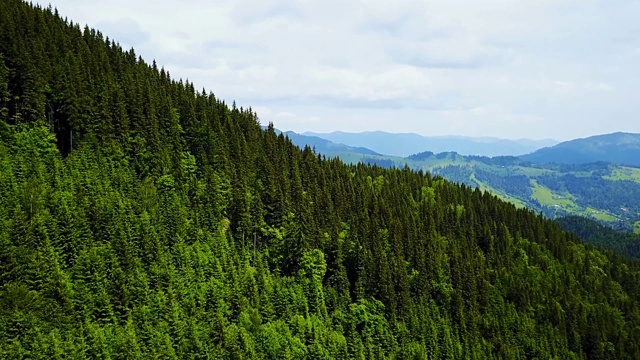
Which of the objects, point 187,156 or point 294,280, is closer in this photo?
point 294,280

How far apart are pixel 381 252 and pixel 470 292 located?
2948 centimetres

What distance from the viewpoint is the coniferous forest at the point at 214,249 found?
65.3m

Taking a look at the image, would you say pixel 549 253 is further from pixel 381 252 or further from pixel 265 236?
pixel 265 236

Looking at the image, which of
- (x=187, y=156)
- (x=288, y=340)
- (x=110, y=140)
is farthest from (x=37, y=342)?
(x=187, y=156)

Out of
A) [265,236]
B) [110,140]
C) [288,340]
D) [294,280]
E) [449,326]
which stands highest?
[110,140]

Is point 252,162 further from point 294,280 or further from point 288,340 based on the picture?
point 288,340

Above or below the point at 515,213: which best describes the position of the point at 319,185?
above

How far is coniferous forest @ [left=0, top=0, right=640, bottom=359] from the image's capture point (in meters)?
65.3

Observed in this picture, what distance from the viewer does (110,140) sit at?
92.6 meters

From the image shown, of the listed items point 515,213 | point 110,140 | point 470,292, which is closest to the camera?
point 110,140

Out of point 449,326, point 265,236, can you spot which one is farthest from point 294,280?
point 449,326

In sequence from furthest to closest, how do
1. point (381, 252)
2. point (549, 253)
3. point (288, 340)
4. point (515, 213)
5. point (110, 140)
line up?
point (515, 213) < point (549, 253) < point (381, 252) < point (110, 140) < point (288, 340)

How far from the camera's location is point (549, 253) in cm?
15875

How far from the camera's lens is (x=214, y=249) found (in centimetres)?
8838
